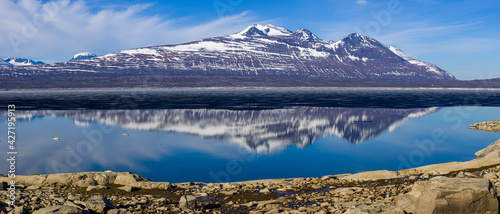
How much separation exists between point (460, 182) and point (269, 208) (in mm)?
6029

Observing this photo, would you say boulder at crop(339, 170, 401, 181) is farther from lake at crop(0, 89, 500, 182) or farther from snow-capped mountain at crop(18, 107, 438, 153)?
snow-capped mountain at crop(18, 107, 438, 153)

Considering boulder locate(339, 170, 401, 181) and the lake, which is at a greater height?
boulder locate(339, 170, 401, 181)

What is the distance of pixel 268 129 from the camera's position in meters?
39.0

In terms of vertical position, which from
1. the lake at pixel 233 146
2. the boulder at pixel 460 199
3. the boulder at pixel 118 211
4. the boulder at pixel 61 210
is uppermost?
the boulder at pixel 460 199

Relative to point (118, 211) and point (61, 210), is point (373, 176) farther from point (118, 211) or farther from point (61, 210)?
point (61, 210)

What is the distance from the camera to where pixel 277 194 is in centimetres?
1477

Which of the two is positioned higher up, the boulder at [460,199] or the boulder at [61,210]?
the boulder at [460,199]

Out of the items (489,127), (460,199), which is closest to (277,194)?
(460,199)

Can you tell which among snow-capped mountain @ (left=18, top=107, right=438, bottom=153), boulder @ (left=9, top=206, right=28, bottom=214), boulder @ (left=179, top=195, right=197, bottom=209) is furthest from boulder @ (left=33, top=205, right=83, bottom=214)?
snow-capped mountain @ (left=18, top=107, right=438, bottom=153)

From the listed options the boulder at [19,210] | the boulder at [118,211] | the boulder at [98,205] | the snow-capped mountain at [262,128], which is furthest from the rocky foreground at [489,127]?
the boulder at [19,210]

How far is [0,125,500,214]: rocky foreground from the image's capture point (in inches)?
397

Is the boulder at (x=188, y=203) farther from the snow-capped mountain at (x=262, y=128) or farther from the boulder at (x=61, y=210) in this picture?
the snow-capped mountain at (x=262, y=128)

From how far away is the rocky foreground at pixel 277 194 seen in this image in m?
10.1

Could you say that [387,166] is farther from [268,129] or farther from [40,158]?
[40,158]
